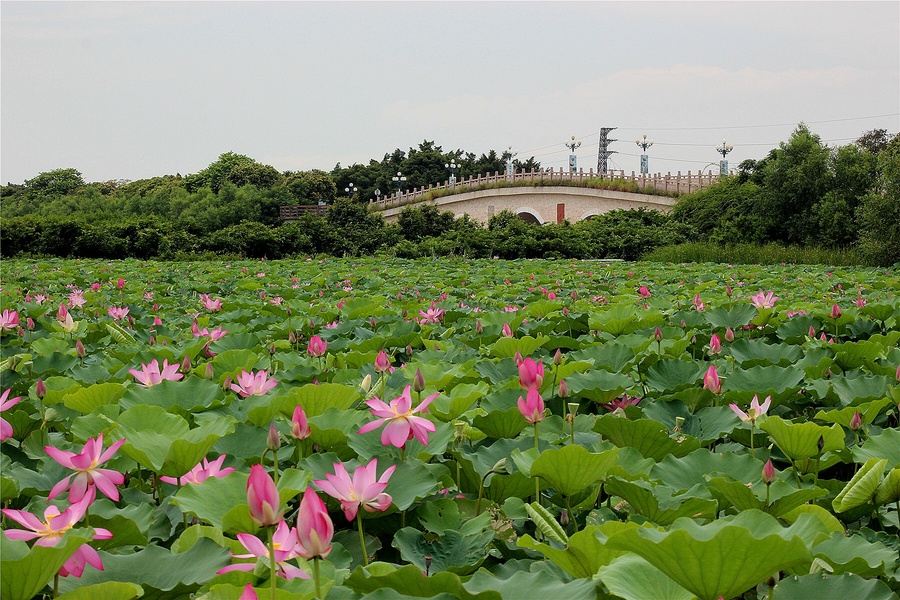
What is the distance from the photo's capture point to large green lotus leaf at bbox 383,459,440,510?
3.75 ft

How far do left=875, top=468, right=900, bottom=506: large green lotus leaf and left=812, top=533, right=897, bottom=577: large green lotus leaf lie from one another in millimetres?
160

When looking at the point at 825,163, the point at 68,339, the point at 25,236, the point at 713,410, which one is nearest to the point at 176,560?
the point at 713,410

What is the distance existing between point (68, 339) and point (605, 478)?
2.55 meters

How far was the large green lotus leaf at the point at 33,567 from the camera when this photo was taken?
28.9 inches

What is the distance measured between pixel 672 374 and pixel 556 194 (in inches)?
1530

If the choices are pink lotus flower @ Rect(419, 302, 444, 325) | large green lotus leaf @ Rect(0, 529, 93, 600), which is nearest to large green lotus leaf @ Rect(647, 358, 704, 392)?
pink lotus flower @ Rect(419, 302, 444, 325)

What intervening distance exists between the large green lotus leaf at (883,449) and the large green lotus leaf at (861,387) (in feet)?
1.55

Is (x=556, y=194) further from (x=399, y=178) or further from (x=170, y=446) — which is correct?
(x=170, y=446)

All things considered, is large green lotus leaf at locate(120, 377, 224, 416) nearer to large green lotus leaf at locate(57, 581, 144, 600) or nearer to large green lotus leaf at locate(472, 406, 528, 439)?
large green lotus leaf at locate(472, 406, 528, 439)

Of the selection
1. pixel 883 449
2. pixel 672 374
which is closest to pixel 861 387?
pixel 672 374

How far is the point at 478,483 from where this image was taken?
4.33 feet

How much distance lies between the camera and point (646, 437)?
148 centimetres

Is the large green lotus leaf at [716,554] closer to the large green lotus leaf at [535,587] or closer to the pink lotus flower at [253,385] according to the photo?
the large green lotus leaf at [535,587]

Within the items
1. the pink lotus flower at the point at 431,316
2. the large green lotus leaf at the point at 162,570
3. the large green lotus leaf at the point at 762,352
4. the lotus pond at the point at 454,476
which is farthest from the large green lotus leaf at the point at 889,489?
the pink lotus flower at the point at 431,316
